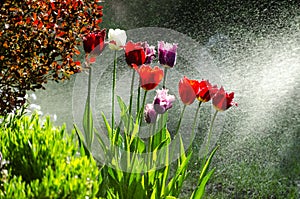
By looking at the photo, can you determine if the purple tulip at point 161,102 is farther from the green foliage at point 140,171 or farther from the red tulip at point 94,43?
the red tulip at point 94,43

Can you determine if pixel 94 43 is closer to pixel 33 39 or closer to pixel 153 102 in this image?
pixel 153 102

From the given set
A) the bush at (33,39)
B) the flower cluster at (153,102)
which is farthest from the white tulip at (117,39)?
the bush at (33,39)

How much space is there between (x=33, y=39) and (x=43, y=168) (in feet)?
3.90

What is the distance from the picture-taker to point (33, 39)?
302 centimetres

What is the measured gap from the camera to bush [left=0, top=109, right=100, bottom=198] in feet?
5.88

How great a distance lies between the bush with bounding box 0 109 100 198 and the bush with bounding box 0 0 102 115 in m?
0.78

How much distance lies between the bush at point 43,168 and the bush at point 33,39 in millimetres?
783

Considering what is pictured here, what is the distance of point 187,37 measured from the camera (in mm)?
8328

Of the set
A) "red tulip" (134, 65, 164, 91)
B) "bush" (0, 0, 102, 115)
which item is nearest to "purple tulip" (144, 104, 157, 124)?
"red tulip" (134, 65, 164, 91)

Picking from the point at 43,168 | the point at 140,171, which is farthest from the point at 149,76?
the point at 43,168

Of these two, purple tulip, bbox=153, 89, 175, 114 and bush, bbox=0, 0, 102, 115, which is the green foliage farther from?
bush, bbox=0, 0, 102, 115

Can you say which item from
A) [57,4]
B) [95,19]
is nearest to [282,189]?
[95,19]

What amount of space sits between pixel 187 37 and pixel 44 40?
547cm

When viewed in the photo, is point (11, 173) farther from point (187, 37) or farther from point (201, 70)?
point (187, 37)
